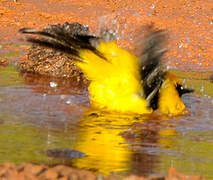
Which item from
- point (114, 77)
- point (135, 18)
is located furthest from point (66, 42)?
point (135, 18)

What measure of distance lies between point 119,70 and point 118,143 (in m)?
1.16

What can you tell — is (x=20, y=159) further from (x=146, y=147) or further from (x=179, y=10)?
(x=179, y=10)

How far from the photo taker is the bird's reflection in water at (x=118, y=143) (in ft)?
16.2

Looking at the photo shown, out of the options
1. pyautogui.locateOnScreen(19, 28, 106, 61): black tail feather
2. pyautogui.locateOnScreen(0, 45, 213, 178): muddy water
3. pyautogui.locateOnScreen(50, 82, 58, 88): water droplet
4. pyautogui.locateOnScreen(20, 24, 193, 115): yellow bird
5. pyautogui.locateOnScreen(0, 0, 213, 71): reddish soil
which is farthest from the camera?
pyautogui.locateOnScreen(0, 0, 213, 71): reddish soil

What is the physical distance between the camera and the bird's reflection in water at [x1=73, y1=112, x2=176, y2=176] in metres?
4.94

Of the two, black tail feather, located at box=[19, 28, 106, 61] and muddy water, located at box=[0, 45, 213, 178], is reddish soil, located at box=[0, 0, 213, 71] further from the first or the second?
black tail feather, located at box=[19, 28, 106, 61]

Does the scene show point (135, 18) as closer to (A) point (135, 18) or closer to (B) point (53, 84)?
(A) point (135, 18)

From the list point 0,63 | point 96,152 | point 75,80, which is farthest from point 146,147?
point 0,63

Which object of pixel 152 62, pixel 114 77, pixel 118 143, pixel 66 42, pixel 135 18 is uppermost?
pixel 135 18

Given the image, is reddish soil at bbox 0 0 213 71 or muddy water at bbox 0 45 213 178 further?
reddish soil at bbox 0 0 213 71

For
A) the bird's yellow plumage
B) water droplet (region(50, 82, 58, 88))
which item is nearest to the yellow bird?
the bird's yellow plumage

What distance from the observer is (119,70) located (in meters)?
6.84

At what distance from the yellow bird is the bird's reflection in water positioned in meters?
0.18

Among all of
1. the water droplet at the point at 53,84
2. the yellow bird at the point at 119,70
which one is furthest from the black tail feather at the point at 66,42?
the water droplet at the point at 53,84
